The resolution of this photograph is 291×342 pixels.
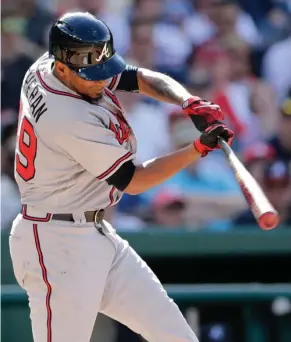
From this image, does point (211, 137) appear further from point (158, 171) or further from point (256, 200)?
point (256, 200)

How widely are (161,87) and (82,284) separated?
0.94m

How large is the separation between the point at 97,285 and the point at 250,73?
13.3 feet

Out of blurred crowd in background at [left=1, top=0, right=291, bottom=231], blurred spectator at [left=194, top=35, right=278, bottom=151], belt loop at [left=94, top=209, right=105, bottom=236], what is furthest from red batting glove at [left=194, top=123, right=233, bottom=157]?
blurred spectator at [left=194, top=35, right=278, bottom=151]

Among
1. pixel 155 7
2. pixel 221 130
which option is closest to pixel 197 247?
pixel 221 130

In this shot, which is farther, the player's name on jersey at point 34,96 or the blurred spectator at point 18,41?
the blurred spectator at point 18,41

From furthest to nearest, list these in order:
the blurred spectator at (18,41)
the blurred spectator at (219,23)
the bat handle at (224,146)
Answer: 1. the blurred spectator at (219,23)
2. the blurred spectator at (18,41)
3. the bat handle at (224,146)

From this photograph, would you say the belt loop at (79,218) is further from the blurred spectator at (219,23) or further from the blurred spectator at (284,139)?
the blurred spectator at (219,23)

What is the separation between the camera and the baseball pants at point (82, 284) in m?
3.98

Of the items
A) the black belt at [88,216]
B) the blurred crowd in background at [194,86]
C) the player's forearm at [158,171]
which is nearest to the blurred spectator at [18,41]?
the blurred crowd in background at [194,86]

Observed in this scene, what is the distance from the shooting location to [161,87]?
172 inches

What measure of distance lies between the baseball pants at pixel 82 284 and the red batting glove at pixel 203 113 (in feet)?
1.95

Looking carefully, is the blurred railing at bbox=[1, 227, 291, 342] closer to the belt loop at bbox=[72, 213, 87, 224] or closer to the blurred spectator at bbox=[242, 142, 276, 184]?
the blurred spectator at bbox=[242, 142, 276, 184]

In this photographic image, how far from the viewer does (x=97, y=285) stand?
4031 millimetres

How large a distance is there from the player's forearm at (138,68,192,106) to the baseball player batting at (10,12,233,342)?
0.14 ft
